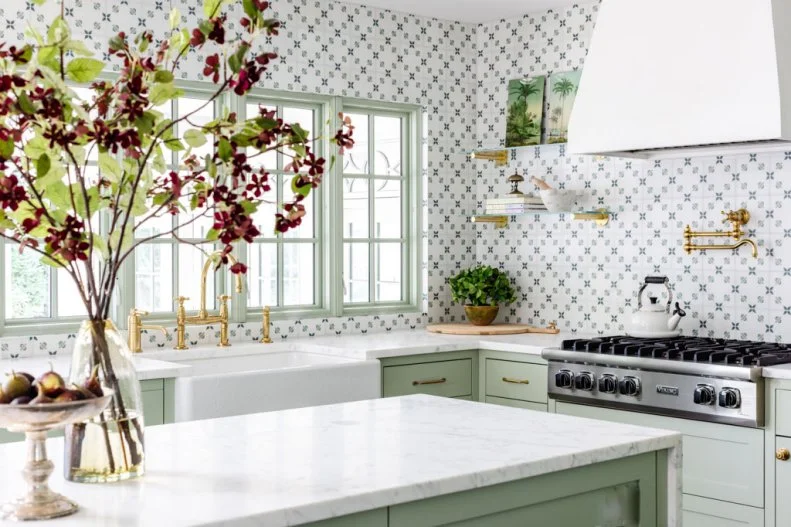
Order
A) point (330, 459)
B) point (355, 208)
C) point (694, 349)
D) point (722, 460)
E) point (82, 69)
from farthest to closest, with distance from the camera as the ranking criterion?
point (355, 208)
point (694, 349)
point (722, 460)
point (330, 459)
point (82, 69)

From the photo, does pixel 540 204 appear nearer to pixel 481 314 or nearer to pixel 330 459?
pixel 481 314

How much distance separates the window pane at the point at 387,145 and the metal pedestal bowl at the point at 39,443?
4037 mm

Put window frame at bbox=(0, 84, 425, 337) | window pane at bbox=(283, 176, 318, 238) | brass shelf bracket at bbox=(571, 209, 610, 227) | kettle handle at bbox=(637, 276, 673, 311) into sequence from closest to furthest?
1. window frame at bbox=(0, 84, 425, 337)
2. kettle handle at bbox=(637, 276, 673, 311)
3. brass shelf bracket at bbox=(571, 209, 610, 227)
4. window pane at bbox=(283, 176, 318, 238)

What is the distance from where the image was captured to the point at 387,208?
221 inches

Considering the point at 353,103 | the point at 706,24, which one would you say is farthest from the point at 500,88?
the point at 706,24

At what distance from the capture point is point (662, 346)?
4.29m

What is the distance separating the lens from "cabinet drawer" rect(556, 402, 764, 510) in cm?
383

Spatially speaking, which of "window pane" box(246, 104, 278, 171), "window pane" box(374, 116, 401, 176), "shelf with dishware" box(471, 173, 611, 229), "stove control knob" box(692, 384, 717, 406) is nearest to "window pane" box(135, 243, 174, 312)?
"window pane" box(246, 104, 278, 171)

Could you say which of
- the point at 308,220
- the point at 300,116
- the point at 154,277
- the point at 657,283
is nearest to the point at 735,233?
the point at 657,283

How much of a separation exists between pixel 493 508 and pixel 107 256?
0.88m

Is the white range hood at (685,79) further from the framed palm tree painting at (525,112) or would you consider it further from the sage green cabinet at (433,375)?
the sage green cabinet at (433,375)

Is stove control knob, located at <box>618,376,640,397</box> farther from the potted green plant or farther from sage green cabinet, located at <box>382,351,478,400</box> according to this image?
the potted green plant

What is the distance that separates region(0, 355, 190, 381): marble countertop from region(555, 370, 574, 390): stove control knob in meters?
1.67

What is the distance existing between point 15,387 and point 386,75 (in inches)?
162
